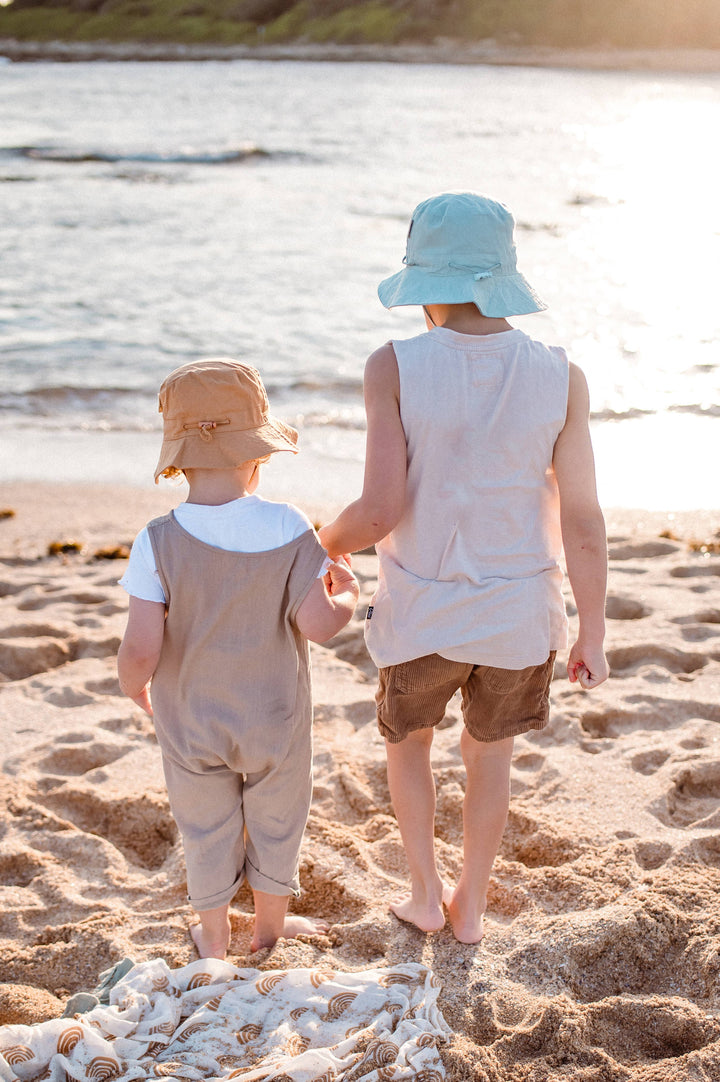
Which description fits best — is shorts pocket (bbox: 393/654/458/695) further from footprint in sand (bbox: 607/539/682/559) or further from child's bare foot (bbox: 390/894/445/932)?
footprint in sand (bbox: 607/539/682/559)

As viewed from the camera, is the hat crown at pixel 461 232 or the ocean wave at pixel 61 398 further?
the ocean wave at pixel 61 398

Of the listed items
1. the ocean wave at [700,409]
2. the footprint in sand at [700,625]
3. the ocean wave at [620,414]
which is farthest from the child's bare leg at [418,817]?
the ocean wave at [700,409]

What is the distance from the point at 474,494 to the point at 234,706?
0.64 meters

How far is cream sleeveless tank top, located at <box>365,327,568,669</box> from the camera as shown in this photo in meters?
1.90

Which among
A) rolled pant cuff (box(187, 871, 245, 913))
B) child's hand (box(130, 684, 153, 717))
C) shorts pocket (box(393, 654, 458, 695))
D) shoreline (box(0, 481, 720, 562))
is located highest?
shorts pocket (box(393, 654, 458, 695))

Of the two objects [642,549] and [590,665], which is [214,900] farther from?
[642,549]

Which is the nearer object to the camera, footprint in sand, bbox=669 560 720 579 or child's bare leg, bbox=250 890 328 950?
child's bare leg, bbox=250 890 328 950

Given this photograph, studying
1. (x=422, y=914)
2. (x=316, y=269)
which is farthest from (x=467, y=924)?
(x=316, y=269)

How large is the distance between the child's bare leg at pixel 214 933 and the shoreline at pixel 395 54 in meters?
51.3

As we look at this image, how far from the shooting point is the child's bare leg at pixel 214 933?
2.14 m

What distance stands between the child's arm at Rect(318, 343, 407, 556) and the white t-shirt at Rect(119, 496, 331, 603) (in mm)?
122

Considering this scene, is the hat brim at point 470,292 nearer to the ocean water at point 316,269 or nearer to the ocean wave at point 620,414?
the ocean water at point 316,269

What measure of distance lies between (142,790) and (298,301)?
291 inches

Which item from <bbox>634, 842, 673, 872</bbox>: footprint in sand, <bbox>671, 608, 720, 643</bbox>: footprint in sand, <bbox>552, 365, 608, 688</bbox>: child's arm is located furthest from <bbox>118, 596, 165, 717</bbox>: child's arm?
<bbox>671, 608, 720, 643</bbox>: footprint in sand
